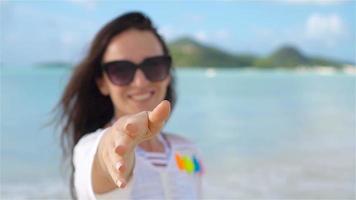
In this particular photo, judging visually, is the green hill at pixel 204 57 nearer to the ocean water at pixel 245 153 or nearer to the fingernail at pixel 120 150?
the ocean water at pixel 245 153

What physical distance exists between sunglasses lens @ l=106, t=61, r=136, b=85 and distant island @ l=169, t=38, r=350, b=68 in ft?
181

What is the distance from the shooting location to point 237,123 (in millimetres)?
14570

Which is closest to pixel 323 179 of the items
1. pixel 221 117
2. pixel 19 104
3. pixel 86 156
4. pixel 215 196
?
pixel 215 196

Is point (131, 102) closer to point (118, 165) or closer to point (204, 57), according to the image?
point (118, 165)

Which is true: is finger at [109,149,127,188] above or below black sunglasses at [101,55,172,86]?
below

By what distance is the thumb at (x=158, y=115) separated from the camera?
50.8 inches

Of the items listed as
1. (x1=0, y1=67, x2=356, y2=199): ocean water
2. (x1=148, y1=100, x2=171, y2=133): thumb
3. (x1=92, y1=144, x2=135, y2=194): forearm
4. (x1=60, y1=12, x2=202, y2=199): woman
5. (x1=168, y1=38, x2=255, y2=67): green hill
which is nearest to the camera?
(x1=148, y1=100, x2=171, y2=133): thumb

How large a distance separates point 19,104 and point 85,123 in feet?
56.1

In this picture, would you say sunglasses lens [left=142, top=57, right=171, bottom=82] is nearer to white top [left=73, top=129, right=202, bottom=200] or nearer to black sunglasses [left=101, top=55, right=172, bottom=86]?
black sunglasses [left=101, top=55, right=172, bottom=86]

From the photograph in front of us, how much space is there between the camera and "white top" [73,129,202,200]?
70.9 inches

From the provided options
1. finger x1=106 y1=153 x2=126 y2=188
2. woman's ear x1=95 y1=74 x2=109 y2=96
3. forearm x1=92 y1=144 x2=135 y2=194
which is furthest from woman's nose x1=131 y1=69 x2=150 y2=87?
finger x1=106 y1=153 x2=126 y2=188

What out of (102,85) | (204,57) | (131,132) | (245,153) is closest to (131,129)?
(131,132)

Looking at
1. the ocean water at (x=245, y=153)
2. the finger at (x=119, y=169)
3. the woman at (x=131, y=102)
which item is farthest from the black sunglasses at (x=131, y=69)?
the finger at (x=119, y=169)

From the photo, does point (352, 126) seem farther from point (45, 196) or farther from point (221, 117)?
point (45, 196)
